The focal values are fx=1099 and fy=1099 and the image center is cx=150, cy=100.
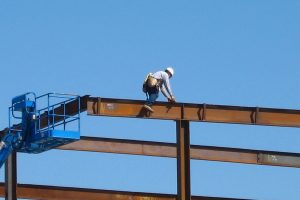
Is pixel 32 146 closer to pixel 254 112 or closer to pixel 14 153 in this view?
pixel 14 153

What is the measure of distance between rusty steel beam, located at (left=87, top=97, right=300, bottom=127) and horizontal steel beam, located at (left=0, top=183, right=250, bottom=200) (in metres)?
2.52

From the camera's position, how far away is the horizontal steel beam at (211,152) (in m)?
33.0

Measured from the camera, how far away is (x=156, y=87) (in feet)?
97.5

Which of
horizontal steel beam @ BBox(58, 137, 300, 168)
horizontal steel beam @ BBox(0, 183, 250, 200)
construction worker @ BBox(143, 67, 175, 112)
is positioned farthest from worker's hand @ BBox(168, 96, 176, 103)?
horizontal steel beam @ BBox(58, 137, 300, 168)

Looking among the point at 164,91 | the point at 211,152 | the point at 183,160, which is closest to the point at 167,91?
the point at 164,91

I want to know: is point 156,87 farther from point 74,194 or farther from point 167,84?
point 74,194

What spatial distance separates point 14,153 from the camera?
3083 centimetres

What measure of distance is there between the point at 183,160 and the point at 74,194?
11.9 ft

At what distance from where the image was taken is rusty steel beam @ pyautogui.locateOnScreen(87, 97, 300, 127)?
1156 inches

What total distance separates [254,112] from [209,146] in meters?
3.05

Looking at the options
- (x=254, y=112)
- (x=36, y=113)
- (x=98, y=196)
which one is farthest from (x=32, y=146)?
(x=254, y=112)

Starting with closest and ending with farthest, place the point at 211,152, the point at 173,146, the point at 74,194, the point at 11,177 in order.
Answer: the point at 11,177, the point at 74,194, the point at 211,152, the point at 173,146

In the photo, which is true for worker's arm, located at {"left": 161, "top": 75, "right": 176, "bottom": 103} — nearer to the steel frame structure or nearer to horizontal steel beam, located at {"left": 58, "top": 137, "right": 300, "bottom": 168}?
the steel frame structure

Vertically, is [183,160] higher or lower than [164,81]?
lower
